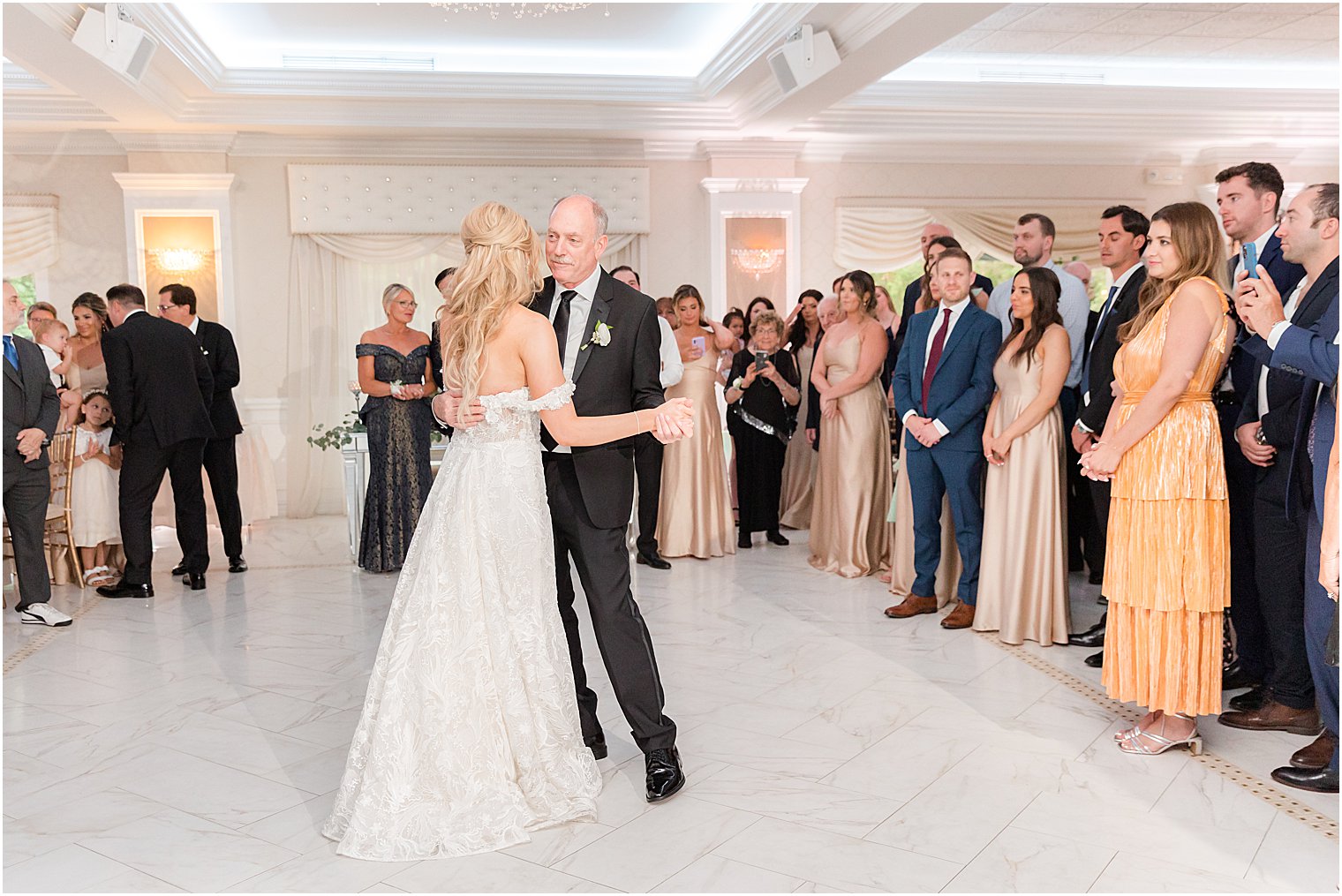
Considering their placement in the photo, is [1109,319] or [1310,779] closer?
[1310,779]

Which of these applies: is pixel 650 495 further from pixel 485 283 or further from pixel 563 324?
pixel 485 283

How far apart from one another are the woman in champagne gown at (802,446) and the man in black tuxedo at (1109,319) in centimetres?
268

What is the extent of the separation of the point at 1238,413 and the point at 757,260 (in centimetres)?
582

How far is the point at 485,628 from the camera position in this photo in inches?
110

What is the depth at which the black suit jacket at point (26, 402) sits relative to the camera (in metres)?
5.04

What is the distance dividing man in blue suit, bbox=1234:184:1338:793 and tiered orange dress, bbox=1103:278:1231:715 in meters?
0.21

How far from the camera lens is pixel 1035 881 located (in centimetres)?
256

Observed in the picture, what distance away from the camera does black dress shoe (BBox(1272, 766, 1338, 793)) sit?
303 centimetres

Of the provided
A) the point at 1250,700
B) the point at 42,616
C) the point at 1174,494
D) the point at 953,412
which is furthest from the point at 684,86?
the point at 1250,700

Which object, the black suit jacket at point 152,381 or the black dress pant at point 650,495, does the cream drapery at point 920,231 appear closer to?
the black dress pant at point 650,495

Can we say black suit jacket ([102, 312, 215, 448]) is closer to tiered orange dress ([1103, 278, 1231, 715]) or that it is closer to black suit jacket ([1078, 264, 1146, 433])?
black suit jacket ([1078, 264, 1146, 433])

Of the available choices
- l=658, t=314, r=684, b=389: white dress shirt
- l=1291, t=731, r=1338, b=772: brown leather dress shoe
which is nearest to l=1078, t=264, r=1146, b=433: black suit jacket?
l=1291, t=731, r=1338, b=772: brown leather dress shoe

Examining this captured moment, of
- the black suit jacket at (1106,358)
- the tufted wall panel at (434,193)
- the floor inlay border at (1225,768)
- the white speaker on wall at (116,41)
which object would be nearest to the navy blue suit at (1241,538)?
the black suit jacket at (1106,358)

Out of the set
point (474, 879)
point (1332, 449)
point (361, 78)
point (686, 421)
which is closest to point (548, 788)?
point (474, 879)
